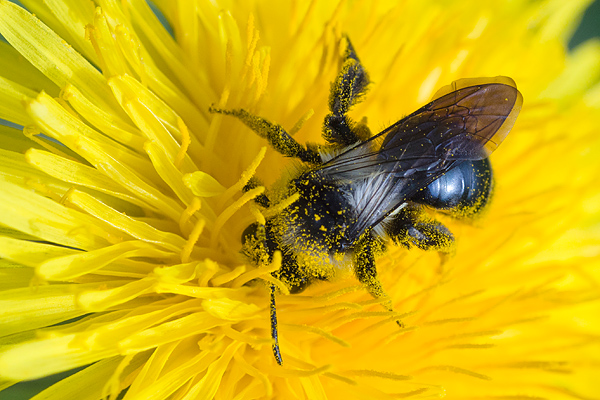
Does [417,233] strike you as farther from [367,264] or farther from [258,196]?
[258,196]

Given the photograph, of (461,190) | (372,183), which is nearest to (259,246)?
(372,183)

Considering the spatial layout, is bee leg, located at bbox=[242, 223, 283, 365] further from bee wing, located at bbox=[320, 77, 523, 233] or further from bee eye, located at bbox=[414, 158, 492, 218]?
bee eye, located at bbox=[414, 158, 492, 218]

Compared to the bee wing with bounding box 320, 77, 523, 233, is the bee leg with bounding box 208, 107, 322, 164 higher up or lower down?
higher up

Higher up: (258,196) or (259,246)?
(258,196)

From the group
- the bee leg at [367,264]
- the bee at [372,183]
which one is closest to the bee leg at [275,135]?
the bee at [372,183]

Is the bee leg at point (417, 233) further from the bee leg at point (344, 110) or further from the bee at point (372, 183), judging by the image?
the bee leg at point (344, 110)

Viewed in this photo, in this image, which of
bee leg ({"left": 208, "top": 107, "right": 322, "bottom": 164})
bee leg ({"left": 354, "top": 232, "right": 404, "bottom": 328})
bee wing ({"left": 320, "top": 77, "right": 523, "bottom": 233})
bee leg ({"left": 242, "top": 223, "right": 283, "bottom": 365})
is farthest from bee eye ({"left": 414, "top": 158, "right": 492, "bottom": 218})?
bee leg ({"left": 242, "top": 223, "right": 283, "bottom": 365})

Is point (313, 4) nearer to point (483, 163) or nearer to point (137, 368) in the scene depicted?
point (483, 163)
